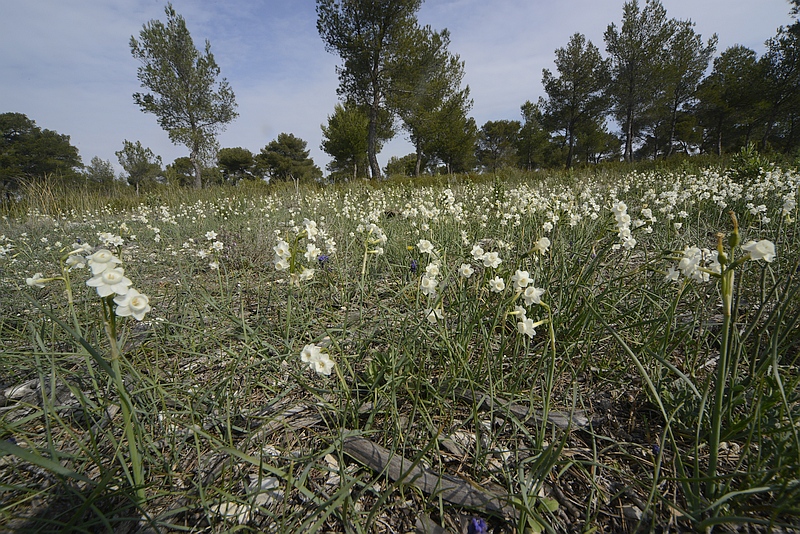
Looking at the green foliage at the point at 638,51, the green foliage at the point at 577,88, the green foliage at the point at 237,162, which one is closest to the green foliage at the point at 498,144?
the green foliage at the point at 577,88

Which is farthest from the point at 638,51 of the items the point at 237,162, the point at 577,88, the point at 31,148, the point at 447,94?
the point at 31,148

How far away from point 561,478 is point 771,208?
4741 millimetres

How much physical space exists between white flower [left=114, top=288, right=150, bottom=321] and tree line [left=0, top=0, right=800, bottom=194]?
1543cm

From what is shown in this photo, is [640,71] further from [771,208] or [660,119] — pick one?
[771,208]

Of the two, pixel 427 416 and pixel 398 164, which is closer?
pixel 427 416

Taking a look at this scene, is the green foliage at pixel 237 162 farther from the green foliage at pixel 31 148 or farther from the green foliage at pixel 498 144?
the green foliage at pixel 498 144

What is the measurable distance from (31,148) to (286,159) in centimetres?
3000

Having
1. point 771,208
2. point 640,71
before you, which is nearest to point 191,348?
point 771,208

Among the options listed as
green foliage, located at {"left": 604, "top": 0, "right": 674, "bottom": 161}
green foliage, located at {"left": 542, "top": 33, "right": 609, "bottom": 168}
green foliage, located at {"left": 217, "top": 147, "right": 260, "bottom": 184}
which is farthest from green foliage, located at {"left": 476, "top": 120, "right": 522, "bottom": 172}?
green foliage, located at {"left": 217, "top": 147, "right": 260, "bottom": 184}

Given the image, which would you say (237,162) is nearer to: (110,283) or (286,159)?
(286,159)

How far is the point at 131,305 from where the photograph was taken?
0.86 m

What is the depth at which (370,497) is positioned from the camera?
1.03 meters

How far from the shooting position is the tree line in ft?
68.7

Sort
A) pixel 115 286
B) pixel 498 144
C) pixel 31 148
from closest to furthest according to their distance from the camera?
pixel 115 286 → pixel 31 148 → pixel 498 144
